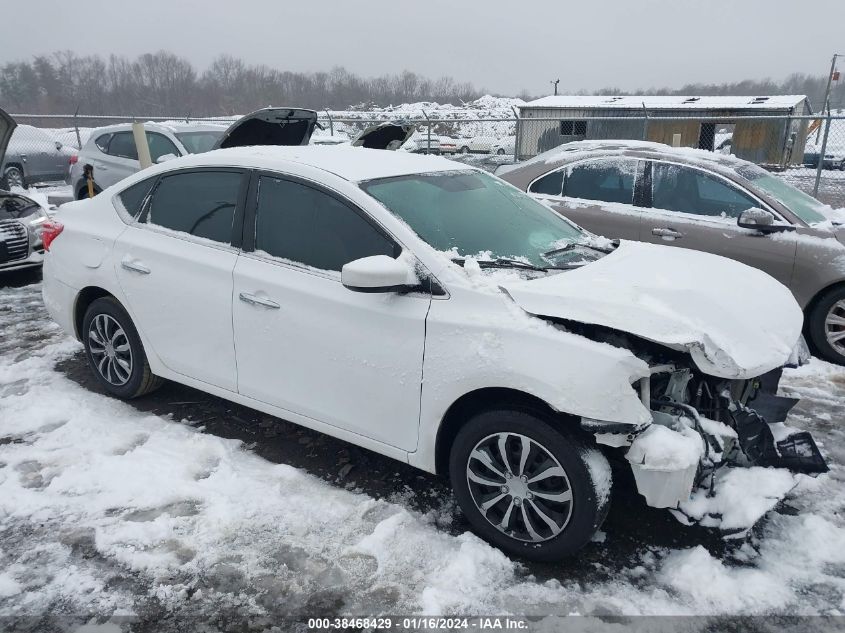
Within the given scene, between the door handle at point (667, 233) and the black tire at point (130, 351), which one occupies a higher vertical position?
the door handle at point (667, 233)

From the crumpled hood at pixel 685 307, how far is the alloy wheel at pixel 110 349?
110 inches

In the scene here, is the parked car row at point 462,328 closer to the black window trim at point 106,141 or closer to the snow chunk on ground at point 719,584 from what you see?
the snow chunk on ground at point 719,584

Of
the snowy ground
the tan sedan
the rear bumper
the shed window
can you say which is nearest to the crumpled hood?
the snowy ground

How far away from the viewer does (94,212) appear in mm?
4340

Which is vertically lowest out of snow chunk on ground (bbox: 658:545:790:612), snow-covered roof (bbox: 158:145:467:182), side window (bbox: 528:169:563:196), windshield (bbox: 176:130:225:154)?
snow chunk on ground (bbox: 658:545:790:612)

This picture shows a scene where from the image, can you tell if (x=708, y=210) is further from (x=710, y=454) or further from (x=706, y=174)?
(x=710, y=454)

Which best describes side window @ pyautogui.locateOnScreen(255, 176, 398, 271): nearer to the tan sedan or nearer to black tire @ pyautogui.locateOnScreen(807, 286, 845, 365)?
the tan sedan

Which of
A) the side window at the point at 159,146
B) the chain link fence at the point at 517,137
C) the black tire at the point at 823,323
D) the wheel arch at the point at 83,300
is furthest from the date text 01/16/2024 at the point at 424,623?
the side window at the point at 159,146

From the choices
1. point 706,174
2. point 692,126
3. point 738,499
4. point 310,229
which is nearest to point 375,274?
point 310,229

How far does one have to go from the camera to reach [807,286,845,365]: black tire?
513 centimetres

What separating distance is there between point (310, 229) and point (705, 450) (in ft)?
7.12

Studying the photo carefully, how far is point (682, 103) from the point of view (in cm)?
3172

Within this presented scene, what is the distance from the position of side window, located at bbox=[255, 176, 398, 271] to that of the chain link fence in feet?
15.1

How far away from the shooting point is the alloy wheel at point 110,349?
4.23m
